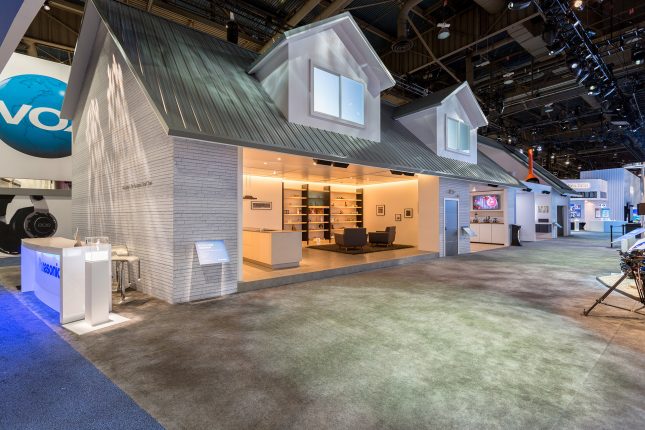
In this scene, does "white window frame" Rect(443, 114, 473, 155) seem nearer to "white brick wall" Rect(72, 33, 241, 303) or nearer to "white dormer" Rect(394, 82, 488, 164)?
"white dormer" Rect(394, 82, 488, 164)

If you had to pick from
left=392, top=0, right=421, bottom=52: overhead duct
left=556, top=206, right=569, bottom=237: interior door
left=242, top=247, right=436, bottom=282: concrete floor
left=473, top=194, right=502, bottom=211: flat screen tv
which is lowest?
left=242, top=247, right=436, bottom=282: concrete floor

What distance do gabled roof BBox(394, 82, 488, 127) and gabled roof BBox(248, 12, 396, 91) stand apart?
2.57m

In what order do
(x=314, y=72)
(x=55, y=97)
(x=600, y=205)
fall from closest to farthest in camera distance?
(x=314, y=72), (x=55, y=97), (x=600, y=205)

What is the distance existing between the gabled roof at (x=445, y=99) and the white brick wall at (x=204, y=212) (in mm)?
8200

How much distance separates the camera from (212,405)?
2742 mm

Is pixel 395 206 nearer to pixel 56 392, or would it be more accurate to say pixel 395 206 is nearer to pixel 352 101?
pixel 352 101

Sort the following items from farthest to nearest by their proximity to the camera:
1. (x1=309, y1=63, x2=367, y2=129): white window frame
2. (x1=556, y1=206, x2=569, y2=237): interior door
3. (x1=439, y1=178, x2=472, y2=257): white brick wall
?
1. (x1=556, y1=206, x2=569, y2=237): interior door
2. (x1=439, y1=178, x2=472, y2=257): white brick wall
3. (x1=309, y1=63, x2=367, y2=129): white window frame

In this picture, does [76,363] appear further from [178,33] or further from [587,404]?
[178,33]

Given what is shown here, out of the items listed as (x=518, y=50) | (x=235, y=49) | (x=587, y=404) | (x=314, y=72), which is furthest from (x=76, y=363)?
(x=518, y=50)

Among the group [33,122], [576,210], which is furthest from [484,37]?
[576,210]

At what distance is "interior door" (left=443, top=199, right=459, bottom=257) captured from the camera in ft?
40.4

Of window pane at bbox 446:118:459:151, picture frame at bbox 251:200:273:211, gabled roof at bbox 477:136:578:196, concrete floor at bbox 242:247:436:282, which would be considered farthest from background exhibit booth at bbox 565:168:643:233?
picture frame at bbox 251:200:273:211

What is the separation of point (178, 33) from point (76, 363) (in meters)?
8.00

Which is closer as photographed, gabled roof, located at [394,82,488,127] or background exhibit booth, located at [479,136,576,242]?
gabled roof, located at [394,82,488,127]
